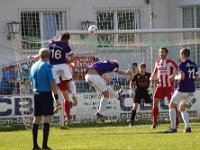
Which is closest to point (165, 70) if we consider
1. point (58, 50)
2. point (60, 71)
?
point (60, 71)

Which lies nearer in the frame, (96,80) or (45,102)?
(45,102)

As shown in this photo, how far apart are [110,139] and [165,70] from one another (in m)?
3.83

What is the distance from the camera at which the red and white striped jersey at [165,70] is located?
63.9 ft

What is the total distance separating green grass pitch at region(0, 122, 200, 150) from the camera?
14.5m

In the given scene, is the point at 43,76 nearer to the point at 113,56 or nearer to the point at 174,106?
the point at 174,106

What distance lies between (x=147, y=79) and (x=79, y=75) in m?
2.71

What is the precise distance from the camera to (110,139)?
16.4 metres

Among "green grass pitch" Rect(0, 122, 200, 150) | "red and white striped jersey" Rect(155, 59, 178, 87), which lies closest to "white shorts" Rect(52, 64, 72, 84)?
"green grass pitch" Rect(0, 122, 200, 150)

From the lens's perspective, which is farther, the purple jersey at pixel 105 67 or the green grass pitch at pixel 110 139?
the purple jersey at pixel 105 67

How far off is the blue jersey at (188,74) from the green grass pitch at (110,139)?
43.6 inches

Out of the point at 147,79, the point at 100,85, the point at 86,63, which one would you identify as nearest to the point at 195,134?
the point at 100,85

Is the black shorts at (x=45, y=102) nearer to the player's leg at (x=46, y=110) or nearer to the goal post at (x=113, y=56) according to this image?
the player's leg at (x=46, y=110)

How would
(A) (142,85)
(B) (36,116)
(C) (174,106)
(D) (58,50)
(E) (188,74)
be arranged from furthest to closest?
(A) (142,85) < (D) (58,50) < (C) (174,106) < (E) (188,74) < (B) (36,116)

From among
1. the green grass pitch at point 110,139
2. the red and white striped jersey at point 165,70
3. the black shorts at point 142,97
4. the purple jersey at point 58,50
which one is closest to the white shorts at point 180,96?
the green grass pitch at point 110,139
